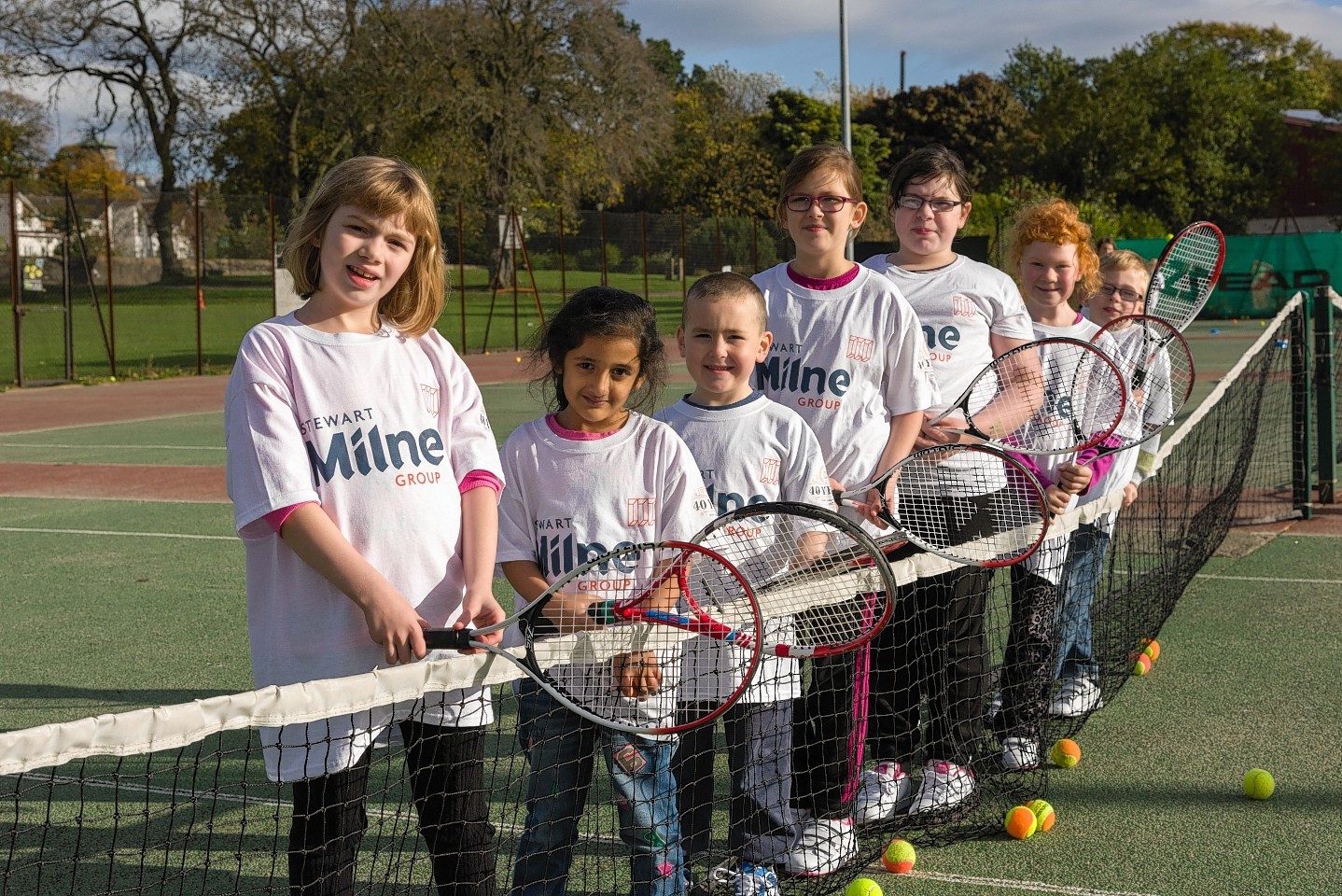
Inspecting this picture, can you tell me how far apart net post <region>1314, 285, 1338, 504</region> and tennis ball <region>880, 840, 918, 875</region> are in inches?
232

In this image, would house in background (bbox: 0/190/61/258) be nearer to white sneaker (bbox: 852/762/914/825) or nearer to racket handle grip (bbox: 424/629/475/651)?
white sneaker (bbox: 852/762/914/825)

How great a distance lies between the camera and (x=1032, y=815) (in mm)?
3662

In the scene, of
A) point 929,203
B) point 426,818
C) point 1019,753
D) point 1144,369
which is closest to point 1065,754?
point 1019,753

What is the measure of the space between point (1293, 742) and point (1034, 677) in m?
0.98

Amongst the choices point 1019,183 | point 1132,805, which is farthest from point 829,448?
point 1019,183

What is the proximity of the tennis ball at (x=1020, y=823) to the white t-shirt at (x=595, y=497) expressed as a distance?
4.73 ft

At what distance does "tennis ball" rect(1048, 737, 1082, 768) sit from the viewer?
4.18 m

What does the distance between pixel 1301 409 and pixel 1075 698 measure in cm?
457

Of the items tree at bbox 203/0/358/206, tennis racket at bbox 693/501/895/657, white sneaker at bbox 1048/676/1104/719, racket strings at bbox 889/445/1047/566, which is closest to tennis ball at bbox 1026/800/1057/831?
white sneaker at bbox 1048/676/1104/719

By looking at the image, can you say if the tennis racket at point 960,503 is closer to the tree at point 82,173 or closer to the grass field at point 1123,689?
the grass field at point 1123,689

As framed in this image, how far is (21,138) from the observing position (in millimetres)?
43969

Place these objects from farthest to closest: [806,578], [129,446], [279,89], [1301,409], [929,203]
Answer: [279,89] < [129,446] < [1301,409] < [929,203] < [806,578]

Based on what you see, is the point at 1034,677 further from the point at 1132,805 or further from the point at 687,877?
the point at 687,877

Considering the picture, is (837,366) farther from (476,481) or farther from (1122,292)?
(1122,292)
